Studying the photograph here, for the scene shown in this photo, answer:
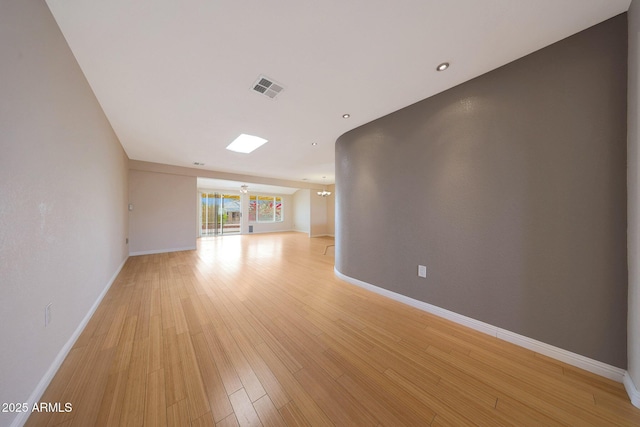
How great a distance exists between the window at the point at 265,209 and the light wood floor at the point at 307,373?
7.53 metres

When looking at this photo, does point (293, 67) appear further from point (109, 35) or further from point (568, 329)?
point (568, 329)

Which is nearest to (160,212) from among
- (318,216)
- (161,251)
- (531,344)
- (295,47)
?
(161,251)

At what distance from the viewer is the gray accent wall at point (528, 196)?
4.57 feet

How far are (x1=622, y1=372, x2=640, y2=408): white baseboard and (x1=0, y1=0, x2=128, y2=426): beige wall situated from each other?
349cm

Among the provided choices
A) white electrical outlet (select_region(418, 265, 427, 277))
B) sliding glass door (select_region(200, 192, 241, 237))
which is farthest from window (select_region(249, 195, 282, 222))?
white electrical outlet (select_region(418, 265, 427, 277))

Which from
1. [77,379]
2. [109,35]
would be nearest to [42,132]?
[109,35]

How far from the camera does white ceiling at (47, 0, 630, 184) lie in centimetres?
129

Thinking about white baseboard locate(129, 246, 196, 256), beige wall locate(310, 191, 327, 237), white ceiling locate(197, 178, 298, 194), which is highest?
white ceiling locate(197, 178, 298, 194)

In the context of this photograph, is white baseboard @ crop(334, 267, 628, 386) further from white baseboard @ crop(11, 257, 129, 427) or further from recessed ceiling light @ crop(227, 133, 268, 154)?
recessed ceiling light @ crop(227, 133, 268, 154)

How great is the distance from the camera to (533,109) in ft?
Result: 5.43

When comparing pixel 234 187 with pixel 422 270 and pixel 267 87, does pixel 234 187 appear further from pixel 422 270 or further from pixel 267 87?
pixel 422 270

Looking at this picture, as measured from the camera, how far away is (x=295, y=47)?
62.5 inches

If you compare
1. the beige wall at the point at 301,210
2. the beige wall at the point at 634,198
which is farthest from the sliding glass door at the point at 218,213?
the beige wall at the point at 634,198

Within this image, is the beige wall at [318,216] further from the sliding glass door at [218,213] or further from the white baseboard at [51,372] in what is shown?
the white baseboard at [51,372]
